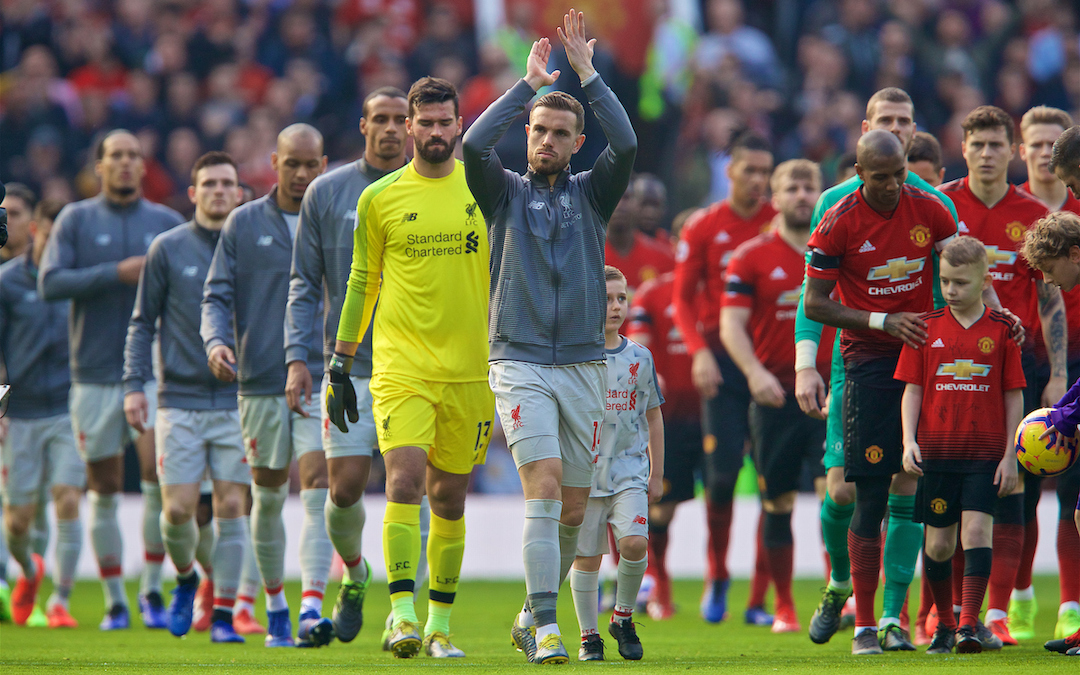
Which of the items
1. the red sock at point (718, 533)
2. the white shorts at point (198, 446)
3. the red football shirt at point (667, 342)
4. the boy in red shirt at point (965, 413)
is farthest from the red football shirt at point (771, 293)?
the white shorts at point (198, 446)

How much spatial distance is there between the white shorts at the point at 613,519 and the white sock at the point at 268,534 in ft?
6.34

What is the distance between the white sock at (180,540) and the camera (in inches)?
312

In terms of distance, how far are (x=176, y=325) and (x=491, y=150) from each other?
316cm

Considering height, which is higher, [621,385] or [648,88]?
[648,88]

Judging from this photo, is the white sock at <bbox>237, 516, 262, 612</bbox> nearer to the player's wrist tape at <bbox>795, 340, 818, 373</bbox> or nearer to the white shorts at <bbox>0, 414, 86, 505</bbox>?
the white shorts at <bbox>0, 414, 86, 505</bbox>

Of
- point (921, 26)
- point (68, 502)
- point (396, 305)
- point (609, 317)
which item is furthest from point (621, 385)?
point (921, 26)

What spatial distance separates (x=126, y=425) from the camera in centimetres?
900

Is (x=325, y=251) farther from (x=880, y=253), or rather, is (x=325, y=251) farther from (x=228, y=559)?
(x=880, y=253)

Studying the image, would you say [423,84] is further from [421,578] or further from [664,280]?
[664,280]

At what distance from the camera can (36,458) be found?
31.1 ft

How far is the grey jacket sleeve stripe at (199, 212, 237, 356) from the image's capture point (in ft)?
24.4

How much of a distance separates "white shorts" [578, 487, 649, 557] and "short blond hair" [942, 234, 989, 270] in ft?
6.09

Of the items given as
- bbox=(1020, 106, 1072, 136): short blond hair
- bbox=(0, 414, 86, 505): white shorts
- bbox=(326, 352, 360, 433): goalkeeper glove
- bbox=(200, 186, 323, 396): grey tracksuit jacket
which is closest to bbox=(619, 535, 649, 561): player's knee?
bbox=(326, 352, 360, 433): goalkeeper glove

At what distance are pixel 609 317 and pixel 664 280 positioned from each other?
3466mm
